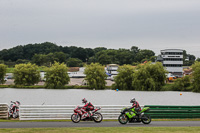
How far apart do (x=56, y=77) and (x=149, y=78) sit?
82.2 feet

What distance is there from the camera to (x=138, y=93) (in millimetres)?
69812

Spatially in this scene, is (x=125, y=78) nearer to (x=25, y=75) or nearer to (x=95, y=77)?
(x=95, y=77)

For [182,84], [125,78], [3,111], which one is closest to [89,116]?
[3,111]

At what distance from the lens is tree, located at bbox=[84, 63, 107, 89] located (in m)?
78.3

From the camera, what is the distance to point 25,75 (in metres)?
81.9

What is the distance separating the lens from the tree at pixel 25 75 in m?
81.8

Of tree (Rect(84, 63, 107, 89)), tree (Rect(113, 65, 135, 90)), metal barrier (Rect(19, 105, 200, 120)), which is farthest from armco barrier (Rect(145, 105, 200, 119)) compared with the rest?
tree (Rect(84, 63, 107, 89))

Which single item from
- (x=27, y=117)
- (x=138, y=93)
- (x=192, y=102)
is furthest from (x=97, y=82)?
(x=27, y=117)

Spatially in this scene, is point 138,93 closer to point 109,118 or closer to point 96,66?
point 96,66

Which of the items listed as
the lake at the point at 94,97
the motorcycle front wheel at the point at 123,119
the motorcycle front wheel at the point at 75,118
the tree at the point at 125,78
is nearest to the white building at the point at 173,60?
the tree at the point at 125,78

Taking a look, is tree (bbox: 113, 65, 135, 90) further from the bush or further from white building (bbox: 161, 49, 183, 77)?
white building (bbox: 161, 49, 183, 77)

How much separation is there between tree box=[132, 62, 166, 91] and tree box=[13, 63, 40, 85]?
96.7ft

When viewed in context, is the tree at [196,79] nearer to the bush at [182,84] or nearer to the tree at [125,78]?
the bush at [182,84]

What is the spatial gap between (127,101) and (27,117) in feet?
146
